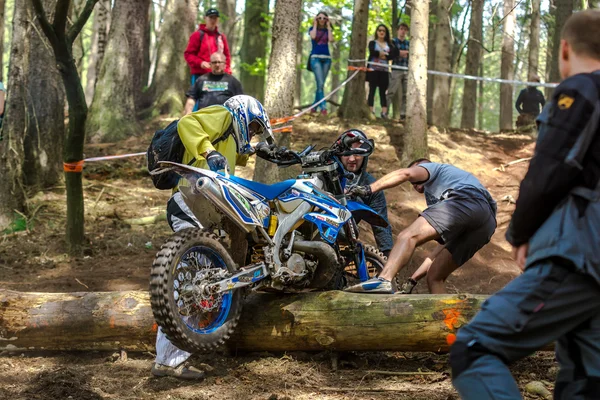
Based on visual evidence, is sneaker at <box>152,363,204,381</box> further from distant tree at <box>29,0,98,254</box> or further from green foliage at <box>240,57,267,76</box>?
green foliage at <box>240,57,267,76</box>

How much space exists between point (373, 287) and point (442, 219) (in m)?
0.99

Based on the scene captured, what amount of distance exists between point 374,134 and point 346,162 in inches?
229

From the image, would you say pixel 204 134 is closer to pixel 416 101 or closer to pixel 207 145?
pixel 207 145

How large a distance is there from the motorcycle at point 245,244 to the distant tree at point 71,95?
297 cm

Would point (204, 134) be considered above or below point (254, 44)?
below

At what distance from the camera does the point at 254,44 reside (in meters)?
18.0

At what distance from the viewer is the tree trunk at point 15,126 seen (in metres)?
9.06

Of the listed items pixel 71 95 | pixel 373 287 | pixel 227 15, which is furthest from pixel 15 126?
pixel 227 15

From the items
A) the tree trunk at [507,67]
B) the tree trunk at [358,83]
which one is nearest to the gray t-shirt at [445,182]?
the tree trunk at [358,83]

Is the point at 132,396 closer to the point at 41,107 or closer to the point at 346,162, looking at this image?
the point at 346,162

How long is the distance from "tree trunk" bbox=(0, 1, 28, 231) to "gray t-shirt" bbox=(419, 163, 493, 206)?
18.1 feet

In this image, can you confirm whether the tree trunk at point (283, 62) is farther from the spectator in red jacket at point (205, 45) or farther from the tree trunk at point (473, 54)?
the tree trunk at point (473, 54)

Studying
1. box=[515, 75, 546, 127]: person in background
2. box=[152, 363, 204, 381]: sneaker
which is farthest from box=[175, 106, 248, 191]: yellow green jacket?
box=[515, 75, 546, 127]: person in background

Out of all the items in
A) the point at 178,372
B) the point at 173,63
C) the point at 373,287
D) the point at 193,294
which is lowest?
the point at 178,372
